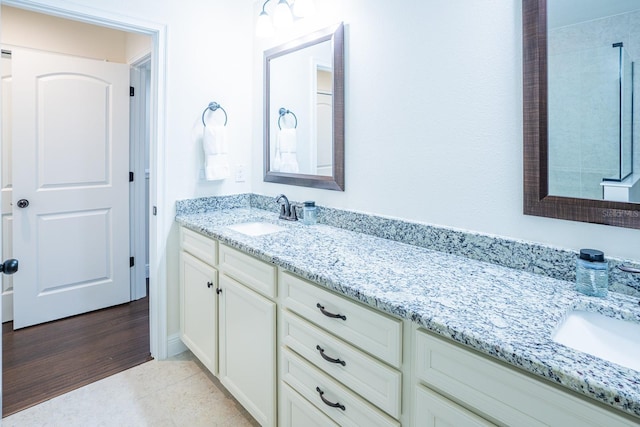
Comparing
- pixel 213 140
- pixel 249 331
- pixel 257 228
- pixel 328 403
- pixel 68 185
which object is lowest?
pixel 328 403

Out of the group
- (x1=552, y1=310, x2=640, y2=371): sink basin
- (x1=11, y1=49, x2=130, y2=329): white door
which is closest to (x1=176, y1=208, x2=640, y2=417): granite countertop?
(x1=552, y1=310, x2=640, y2=371): sink basin

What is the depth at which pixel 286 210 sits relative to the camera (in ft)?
7.28

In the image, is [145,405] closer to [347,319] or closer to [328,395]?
[328,395]

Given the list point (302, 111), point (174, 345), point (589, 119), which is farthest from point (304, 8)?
point (174, 345)

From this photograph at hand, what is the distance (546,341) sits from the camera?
81 cm

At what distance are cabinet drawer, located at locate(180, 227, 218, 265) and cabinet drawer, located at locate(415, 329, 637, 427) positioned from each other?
1209 millimetres

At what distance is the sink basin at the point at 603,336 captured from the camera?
3.16ft

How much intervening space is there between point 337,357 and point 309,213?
986mm

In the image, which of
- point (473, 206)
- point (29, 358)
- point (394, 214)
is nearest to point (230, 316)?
point (394, 214)

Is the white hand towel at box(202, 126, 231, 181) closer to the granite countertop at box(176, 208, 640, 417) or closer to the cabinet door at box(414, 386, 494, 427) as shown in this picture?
the granite countertop at box(176, 208, 640, 417)

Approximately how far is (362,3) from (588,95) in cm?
108

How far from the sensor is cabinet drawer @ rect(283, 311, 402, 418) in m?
1.04

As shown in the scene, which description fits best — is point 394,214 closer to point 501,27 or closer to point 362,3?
point 501,27

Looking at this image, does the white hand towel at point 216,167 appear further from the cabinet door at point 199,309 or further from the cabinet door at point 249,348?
the cabinet door at point 249,348
